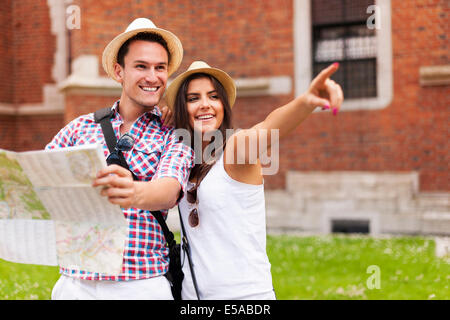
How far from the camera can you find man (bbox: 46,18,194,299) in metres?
1.83

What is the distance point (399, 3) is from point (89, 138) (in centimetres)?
768

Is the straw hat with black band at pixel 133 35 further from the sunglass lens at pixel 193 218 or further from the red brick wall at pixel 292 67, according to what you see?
the red brick wall at pixel 292 67

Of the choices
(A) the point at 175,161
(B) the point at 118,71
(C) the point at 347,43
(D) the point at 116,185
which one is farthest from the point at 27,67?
(D) the point at 116,185

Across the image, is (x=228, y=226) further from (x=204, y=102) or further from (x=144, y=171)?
(x=204, y=102)

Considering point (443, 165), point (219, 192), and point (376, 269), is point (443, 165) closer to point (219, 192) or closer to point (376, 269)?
point (376, 269)

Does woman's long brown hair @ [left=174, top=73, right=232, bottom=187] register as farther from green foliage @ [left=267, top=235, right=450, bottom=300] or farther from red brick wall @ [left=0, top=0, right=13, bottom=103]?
red brick wall @ [left=0, top=0, right=13, bottom=103]

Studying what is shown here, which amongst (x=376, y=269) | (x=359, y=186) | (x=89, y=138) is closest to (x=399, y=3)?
(x=359, y=186)

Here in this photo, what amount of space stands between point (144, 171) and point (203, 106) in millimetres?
498

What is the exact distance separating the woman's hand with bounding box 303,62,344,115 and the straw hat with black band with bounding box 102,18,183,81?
2.91 feet

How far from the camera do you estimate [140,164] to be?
80.4 inches

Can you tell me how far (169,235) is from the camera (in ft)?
6.92

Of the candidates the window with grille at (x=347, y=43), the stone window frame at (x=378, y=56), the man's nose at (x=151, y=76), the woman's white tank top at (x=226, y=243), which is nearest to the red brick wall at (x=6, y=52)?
the stone window frame at (x=378, y=56)

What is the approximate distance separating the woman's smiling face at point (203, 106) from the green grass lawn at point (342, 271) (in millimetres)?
2962

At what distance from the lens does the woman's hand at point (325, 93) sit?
61.6 inches
